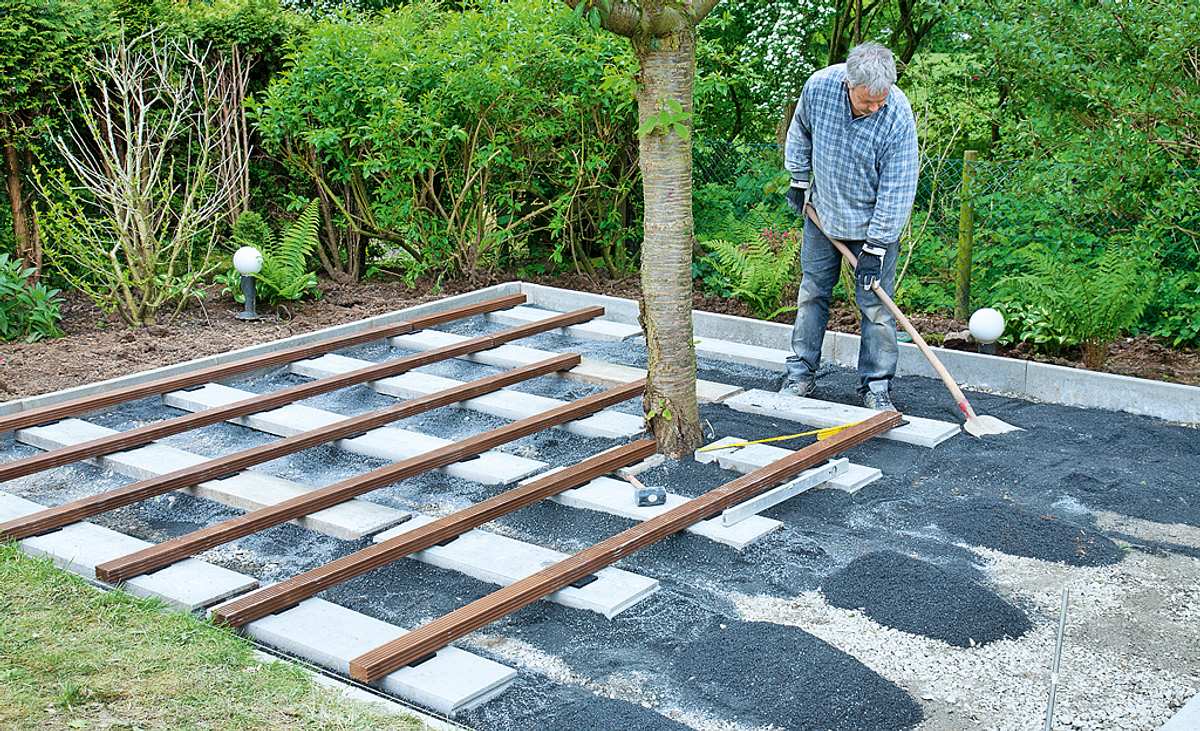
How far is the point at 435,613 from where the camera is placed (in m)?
3.88

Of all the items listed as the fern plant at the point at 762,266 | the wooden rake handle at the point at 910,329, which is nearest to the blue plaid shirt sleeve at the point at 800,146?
the wooden rake handle at the point at 910,329

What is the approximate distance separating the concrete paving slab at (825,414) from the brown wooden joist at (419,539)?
0.92 m

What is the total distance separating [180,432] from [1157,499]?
4386 millimetres

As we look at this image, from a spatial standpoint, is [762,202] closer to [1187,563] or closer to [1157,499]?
[1157,499]

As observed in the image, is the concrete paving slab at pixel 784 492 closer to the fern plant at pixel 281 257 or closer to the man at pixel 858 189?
the man at pixel 858 189

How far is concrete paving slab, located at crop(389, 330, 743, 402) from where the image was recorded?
6258 mm

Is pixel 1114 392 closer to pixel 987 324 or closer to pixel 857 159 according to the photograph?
pixel 987 324

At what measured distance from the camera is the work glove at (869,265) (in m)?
5.81

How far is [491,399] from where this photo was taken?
20.1ft

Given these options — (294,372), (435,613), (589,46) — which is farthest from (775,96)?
(435,613)

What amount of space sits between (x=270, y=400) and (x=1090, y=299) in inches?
175

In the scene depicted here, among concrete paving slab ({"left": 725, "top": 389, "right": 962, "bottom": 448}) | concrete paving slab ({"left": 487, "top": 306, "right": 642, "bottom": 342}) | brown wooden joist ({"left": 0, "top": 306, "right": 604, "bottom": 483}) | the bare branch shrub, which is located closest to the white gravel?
concrete paving slab ({"left": 725, "top": 389, "right": 962, "bottom": 448})

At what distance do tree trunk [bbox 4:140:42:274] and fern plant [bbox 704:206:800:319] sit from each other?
4.56 meters

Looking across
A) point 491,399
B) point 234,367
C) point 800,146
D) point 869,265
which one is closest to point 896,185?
point 869,265
